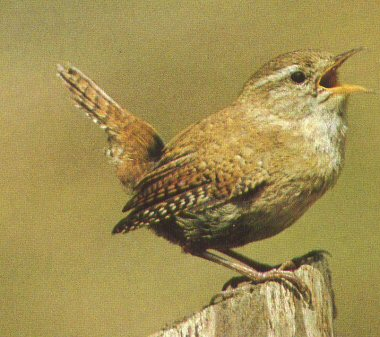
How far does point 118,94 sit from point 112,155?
317cm

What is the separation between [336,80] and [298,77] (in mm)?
189

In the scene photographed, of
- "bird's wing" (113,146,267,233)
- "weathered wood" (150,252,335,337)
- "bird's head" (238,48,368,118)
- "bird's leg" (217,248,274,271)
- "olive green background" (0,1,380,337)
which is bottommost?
"weathered wood" (150,252,335,337)

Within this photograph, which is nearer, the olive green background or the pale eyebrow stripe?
the pale eyebrow stripe

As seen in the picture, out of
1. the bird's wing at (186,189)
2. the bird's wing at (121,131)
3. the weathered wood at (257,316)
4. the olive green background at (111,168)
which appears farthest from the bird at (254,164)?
the olive green background at (111,168)

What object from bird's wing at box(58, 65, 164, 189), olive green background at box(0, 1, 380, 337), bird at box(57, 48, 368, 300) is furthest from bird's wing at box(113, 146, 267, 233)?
olive green background at box(0, 1, 380, 337)

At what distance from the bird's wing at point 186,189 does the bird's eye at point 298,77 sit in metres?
0.46

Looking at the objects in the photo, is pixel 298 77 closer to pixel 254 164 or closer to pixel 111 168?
pixel 254 164

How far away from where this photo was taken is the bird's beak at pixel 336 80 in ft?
11.8

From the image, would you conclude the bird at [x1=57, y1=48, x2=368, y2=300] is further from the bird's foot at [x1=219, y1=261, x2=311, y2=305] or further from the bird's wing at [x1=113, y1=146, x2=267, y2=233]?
the bird's foot at [x1=219, y1=261, x2=311, y2=305]

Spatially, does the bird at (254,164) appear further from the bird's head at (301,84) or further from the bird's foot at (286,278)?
the bird's foot at (286,278)

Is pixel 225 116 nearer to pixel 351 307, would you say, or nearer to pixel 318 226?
pixel 351 307

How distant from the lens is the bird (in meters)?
3.59

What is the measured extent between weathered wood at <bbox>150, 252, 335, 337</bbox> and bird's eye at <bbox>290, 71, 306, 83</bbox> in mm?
1031

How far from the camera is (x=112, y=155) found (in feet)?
14.5
